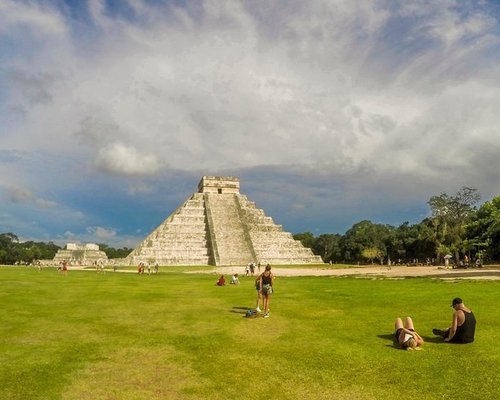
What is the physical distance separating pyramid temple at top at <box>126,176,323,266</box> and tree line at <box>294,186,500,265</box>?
22141 millimetres

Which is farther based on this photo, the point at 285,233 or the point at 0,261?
the point at 0,261

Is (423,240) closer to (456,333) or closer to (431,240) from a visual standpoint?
(431,240)

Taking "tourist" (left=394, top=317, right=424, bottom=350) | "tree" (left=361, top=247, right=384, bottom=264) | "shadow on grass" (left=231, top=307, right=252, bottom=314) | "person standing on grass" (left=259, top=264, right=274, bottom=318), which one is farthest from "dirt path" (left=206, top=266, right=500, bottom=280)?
"tree" (left=361, top=247, right=384, bottom=264)

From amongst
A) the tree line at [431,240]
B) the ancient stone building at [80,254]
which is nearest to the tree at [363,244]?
the tree line at [431,240]

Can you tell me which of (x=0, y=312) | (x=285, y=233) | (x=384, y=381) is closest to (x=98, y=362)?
(x=384, y=381)

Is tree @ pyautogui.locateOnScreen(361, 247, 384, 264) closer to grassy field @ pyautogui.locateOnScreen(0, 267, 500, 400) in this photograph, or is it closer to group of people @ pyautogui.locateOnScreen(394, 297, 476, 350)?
grassy field @ pyautogui.locateOnScreen(0, 267, 500, 400)

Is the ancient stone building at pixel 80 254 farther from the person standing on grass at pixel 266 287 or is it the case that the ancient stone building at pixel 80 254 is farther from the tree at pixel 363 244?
the person standing on grass at pixel 266 287

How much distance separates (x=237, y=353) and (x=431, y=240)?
254ft

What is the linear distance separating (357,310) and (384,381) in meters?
6.79

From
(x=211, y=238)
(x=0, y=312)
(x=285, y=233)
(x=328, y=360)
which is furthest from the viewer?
(x=285, y=233)

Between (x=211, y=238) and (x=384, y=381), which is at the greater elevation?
(x=211, y=238)

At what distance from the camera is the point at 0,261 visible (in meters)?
117

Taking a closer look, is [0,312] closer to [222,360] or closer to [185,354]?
[185,354]

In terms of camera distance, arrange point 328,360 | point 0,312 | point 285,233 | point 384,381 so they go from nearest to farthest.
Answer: point 384,381, point 328,360, point 0,312, point 285,233
